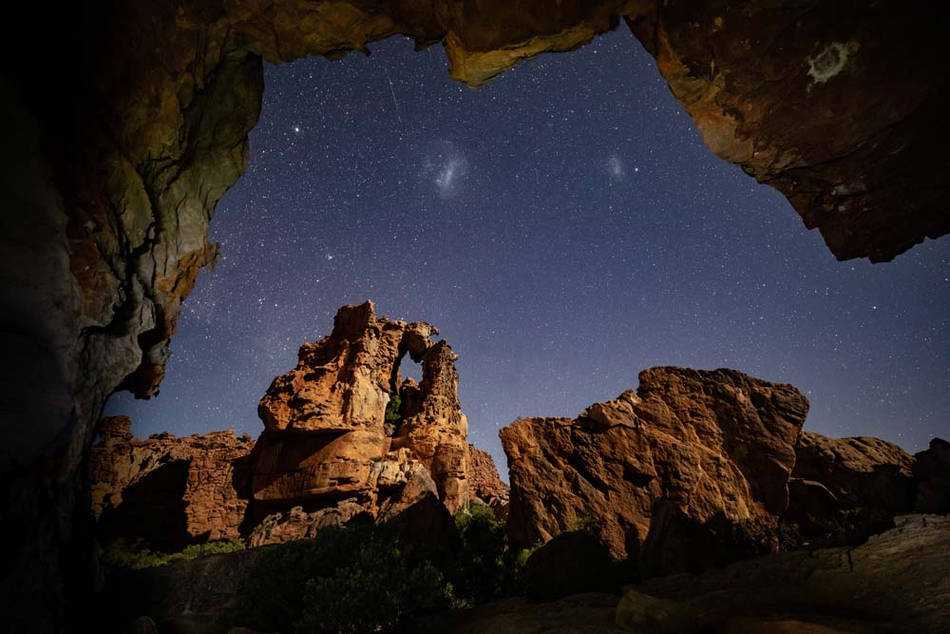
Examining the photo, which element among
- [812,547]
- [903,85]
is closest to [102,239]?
[903,85]

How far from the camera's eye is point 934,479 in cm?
918

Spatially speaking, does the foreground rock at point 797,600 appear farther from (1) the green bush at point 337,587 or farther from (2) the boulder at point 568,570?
(2) the boulder at point 568,570

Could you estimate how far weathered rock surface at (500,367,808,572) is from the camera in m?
16.5

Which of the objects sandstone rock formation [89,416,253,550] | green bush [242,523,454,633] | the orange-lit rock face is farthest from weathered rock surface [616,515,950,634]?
sandstone rock formation [89,416,253,550]

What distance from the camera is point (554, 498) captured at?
16.9m

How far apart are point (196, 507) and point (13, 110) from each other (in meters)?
28.5

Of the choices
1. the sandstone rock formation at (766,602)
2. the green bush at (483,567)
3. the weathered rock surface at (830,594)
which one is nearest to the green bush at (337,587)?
the sandstone rock formation at (766,602)

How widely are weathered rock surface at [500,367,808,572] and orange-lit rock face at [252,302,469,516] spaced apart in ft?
39.0

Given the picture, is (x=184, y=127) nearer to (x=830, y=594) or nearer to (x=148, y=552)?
(x=830, y=594)

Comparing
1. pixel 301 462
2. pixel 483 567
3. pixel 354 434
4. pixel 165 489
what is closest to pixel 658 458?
pixel 483 567

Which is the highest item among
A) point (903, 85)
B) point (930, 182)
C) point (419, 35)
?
point (419, 35)

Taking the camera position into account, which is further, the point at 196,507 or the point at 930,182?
the point at 196,507

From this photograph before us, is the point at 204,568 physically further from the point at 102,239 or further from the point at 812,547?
the point at 812,547

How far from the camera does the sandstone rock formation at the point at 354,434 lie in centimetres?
2461
